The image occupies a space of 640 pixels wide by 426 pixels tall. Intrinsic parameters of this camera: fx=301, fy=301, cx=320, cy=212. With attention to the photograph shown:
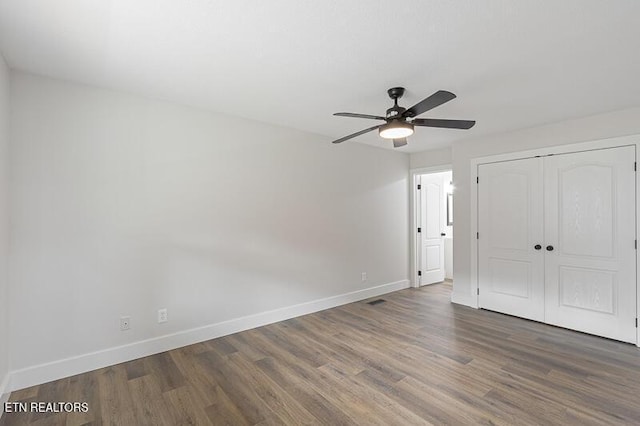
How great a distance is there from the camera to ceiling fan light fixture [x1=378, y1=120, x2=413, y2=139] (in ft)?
8.23

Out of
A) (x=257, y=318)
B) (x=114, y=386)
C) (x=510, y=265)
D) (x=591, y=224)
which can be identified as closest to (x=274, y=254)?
(x=257, y=318)

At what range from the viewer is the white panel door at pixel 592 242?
10.5 ft

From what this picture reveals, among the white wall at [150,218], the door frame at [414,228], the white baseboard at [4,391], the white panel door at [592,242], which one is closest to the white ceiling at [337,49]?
the white wall at [150,218]

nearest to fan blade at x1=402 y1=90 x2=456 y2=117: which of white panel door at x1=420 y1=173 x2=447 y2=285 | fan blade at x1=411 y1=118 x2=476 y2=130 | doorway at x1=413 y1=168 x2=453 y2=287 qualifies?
fan blade at x1=411 y1=118 x2=476 y2=130

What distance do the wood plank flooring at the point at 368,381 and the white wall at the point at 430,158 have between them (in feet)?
8.67

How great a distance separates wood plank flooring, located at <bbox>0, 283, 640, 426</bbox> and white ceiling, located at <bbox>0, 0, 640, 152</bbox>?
2.47 meters

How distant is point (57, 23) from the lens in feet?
5.89

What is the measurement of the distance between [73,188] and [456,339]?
3.99m

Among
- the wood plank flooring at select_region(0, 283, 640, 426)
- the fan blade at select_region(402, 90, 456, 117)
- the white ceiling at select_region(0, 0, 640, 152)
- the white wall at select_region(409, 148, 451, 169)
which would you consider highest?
the white ceiling at select_region(0, 0, 640, 152)

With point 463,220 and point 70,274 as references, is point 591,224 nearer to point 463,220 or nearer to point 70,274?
point 463,220

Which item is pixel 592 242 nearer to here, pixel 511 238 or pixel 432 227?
pixel 511 238

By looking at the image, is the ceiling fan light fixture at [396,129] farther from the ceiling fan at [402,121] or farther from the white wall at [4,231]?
the white wall at [4,231]

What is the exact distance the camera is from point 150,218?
9.65 ft

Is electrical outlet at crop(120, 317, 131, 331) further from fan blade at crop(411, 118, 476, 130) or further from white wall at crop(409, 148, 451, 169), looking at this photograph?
white wall at crop(409, 148, 451, 169)
